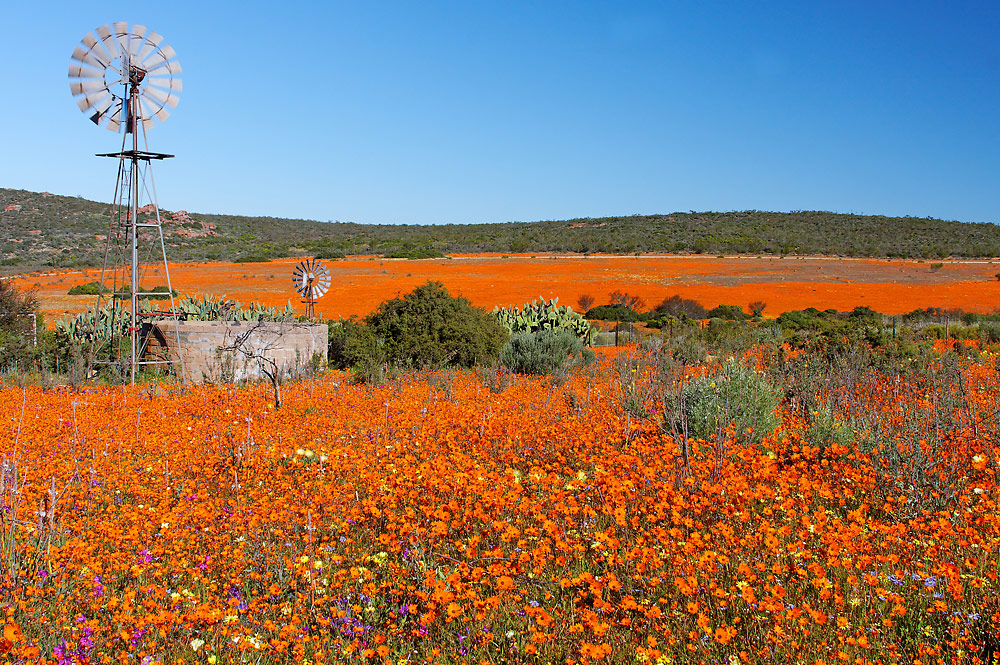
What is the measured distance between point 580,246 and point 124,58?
63003 mm

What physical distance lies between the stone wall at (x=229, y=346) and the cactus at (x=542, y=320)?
5507 millimetres

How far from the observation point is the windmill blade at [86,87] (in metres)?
13.3

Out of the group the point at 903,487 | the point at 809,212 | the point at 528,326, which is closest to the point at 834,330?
the point at 528,326

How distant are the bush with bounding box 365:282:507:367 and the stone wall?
1.69 meters

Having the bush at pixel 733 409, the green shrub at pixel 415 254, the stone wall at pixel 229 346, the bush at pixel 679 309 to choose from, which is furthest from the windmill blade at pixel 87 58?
the green shrub at pixel 415 254

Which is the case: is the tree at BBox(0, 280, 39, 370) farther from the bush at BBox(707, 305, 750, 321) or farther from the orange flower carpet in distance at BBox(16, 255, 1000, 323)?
the bush at BBox(707, 305, 750, 321)

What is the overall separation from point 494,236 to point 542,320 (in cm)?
6956

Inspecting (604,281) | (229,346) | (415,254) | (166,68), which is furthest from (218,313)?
(415,254)

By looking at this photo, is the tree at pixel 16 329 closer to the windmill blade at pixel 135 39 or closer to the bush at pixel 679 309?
the windmill blade at pixel 135 39

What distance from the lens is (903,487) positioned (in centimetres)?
583

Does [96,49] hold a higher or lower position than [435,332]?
higher

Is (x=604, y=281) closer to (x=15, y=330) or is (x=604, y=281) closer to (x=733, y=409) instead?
(x=15, y=330)

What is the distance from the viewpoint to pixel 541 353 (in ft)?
50.7

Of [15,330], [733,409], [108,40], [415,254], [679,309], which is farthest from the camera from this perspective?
[415,254]
